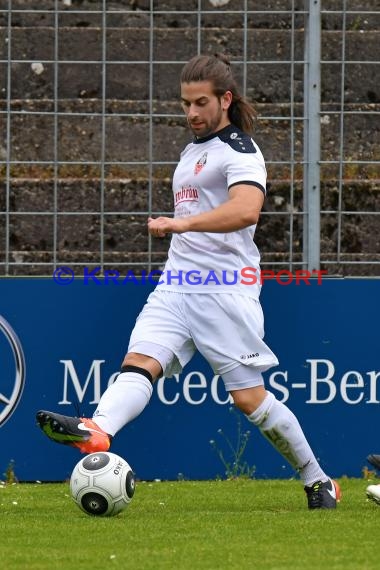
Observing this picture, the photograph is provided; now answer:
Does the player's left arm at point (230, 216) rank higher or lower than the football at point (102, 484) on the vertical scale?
higher

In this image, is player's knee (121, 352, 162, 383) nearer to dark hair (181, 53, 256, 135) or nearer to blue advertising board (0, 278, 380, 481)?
dark hair (181, 53, 256, 135)

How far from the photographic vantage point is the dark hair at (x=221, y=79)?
6148mm

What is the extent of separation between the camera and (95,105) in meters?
9.30

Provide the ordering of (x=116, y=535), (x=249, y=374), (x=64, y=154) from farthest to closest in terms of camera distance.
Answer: (x=64, y=154)
(x=249, y=374)
(x=116, y=535)

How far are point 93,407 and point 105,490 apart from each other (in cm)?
191

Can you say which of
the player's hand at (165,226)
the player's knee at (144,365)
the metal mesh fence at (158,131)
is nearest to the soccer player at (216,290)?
the player's knee at (144,365)

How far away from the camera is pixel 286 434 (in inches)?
247

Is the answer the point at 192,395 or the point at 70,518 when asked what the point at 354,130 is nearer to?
the point at 192,395

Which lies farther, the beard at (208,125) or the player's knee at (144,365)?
the beard at (208,125)

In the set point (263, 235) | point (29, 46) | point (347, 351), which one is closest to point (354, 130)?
point (263, 235)

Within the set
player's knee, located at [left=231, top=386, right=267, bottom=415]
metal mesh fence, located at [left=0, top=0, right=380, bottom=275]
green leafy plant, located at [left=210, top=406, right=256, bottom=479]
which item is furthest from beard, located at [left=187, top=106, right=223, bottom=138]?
green leafy plant, located at [left=210, top=406, right=256, bottom=479]

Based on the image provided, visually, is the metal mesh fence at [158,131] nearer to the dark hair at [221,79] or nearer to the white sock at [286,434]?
the dark hair at [221,79]

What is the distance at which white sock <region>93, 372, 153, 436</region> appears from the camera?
593cm

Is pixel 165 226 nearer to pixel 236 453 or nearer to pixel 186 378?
pixel 186 378
